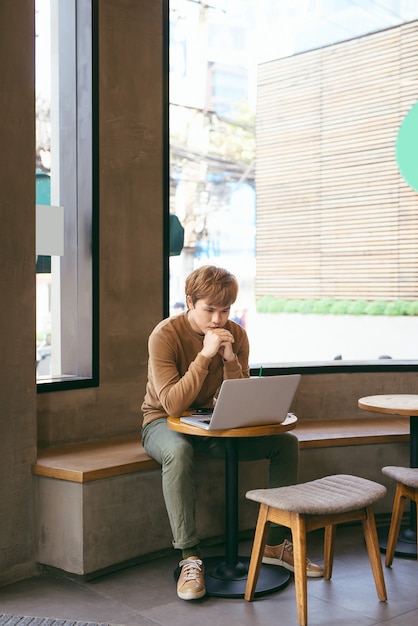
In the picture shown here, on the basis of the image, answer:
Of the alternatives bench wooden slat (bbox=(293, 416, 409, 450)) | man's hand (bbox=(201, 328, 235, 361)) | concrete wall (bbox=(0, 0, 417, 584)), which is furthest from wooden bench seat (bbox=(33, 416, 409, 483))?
man's hand (bbox=(201, 328, 235, 361))

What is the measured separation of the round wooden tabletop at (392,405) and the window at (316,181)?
95 cm

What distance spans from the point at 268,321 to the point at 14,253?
79.7 inches

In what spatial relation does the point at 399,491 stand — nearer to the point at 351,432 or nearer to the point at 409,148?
the point at 351,432

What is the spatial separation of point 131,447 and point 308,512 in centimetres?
127

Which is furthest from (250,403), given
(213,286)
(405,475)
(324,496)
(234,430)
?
(405,475)

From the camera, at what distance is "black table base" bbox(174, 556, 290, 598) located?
3.11 m

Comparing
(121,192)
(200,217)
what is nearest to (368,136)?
(200,217)

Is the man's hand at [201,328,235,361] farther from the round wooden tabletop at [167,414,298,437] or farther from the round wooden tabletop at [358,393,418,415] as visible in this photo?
the round wooden tabletop at [358,393,418,415]

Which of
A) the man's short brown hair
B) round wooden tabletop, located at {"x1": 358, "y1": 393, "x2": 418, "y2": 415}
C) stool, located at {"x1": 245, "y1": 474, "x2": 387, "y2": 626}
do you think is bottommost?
stool, located at {"x1": 245, "y1": 474, "x2": 387, "y2": 626}

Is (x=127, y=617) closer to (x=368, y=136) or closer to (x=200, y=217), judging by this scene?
(x=200, y=217)

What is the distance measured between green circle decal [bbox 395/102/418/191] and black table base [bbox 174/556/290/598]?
281 centimetres

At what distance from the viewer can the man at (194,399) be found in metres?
3.12

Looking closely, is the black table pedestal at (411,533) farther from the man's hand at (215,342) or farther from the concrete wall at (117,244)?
the man's hand at (215,342)

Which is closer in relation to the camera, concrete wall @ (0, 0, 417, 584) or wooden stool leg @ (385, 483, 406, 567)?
concrete wall @ (0, 0, 417, 584)
